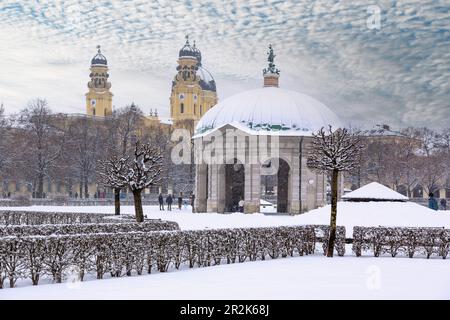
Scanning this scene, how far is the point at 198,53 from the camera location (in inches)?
5295

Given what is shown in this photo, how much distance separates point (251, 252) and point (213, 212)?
89.0 feet

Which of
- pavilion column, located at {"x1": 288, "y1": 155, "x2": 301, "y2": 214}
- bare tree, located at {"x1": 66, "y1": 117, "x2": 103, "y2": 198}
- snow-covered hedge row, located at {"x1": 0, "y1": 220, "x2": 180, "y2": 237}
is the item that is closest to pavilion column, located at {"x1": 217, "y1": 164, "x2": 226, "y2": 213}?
pavilion column, located at {"x1": 288, "y1": 155, "x2": 301, "y2": 214}

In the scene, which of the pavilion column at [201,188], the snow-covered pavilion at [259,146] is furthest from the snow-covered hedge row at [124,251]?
the pavilion column at [201,188]

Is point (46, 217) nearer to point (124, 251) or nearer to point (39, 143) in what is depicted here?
point (124, 251)

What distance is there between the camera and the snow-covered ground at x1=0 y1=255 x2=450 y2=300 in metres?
13.1

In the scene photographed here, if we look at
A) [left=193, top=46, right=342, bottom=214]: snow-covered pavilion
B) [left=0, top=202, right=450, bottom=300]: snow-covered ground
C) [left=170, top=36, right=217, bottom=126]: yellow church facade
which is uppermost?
[left=170, top=36, right=217, bottom=126]: yellow church facade

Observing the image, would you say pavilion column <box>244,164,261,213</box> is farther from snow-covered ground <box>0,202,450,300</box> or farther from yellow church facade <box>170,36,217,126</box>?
yellow church facade <box>170,36,217,126</box>

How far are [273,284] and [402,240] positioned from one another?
8.26 m

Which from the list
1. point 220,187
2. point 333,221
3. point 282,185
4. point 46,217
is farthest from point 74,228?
point 282,185

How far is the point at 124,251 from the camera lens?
16047mm

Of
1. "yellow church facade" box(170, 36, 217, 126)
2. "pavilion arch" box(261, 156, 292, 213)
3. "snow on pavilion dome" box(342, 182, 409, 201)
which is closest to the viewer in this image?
"snow on pavilion dome" box(342, 182, 409, 201)

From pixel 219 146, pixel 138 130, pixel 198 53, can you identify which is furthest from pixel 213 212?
pixel 198 53

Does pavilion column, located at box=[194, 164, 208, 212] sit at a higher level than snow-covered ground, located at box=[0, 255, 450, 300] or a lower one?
higher

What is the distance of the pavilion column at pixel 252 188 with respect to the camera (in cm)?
4500
